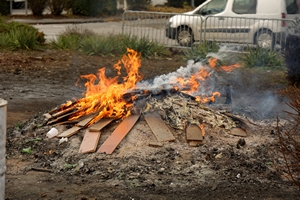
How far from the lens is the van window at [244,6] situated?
57.1ft

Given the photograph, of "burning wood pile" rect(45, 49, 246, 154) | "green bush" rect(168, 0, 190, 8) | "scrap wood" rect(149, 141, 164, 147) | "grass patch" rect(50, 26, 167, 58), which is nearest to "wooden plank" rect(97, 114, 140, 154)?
"burning wood pile" rect(45, 49, 246, 154)

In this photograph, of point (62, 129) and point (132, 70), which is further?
point (132, 70)

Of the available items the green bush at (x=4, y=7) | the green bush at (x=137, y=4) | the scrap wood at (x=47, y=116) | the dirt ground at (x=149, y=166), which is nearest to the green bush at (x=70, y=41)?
the dirt ground at (x=149, y=166)

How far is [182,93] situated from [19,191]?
3060 millimetres

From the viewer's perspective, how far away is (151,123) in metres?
7.59

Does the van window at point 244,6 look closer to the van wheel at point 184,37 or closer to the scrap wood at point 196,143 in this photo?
the van wheel at point 184,37

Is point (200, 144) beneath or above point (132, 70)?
beneath

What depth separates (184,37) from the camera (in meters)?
16.9

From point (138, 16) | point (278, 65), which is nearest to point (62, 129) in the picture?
point (278, 65)

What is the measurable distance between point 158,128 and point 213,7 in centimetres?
1111

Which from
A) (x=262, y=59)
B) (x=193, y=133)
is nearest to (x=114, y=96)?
(x=193, y=133)

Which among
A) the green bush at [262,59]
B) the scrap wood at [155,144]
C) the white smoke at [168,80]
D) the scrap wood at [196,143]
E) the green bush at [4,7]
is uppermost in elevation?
the green bush at [4,7]

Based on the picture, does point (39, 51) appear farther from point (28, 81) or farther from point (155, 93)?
point (155, 93)

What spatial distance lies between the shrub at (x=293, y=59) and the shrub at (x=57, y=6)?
18198mm
